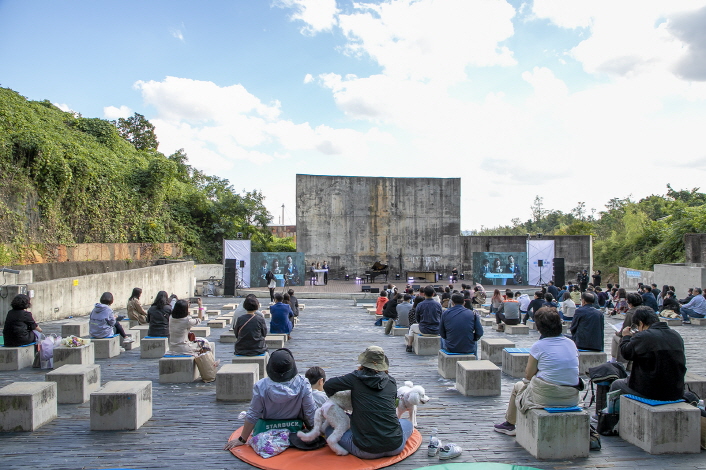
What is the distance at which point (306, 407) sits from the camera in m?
4.93

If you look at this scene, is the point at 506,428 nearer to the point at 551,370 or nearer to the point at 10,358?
the point at 551,370

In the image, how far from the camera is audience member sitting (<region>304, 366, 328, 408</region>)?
5.06 metres

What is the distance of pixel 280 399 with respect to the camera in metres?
4.83

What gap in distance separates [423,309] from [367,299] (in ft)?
46.2

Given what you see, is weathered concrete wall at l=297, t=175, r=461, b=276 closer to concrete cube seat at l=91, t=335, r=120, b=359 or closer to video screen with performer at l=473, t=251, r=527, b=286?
video screen with performer at l=473, t=251, r=527, b=286

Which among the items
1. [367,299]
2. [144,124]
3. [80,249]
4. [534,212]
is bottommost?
[367,299]

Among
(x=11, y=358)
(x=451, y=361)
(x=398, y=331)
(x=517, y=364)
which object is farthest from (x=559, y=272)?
(x=11, y=358)

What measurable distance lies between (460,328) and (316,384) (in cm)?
352

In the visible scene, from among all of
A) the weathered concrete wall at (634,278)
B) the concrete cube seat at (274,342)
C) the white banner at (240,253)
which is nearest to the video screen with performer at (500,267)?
the weathered concrete wall at (634,278)

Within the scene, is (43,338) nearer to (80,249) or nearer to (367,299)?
(80,249)

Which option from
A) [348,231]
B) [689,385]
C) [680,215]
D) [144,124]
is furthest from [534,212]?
[689,385]

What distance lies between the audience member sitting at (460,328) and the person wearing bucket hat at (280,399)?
12.1 ft

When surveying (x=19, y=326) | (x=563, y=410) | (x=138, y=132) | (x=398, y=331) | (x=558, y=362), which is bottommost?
(x=398, y=331)

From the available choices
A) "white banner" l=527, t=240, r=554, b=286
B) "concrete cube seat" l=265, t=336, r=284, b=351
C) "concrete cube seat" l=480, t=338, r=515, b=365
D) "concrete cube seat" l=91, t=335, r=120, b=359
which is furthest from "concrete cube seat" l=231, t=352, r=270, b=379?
"white banner" l=527, t=240, r=554, b=286
